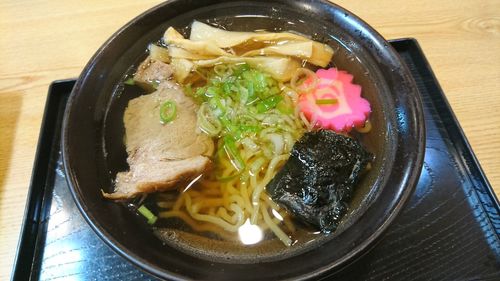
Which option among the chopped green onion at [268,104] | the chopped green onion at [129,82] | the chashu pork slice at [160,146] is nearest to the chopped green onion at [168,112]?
the chashu pork slice at [160,146]

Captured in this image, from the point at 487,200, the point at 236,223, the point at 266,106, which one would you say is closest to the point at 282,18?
the point at 266,106

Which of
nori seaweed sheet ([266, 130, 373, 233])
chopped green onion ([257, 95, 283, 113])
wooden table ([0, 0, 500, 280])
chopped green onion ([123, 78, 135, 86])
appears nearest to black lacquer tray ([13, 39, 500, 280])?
wooden table ([0, 0, 500, 280])

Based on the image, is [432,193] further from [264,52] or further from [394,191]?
[264,52]

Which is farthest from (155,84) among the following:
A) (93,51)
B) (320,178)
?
(320,178)

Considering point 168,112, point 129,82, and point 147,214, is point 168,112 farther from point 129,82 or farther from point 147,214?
point 147,214

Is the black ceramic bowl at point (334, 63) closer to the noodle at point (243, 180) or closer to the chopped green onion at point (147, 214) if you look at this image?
the chopped green onion at point (147, 214)

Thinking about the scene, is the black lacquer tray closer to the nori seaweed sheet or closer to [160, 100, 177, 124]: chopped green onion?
the nori seaweed sheet

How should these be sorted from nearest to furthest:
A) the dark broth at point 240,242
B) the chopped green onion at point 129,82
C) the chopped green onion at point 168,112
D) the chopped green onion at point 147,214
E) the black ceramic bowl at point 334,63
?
the black ceramic bowl at point 334,63, the dark broth at point 240,242, the chopped green onion at point 147,214, the chopped green onion at point 168,112, the chopped green onion at point 129,82
